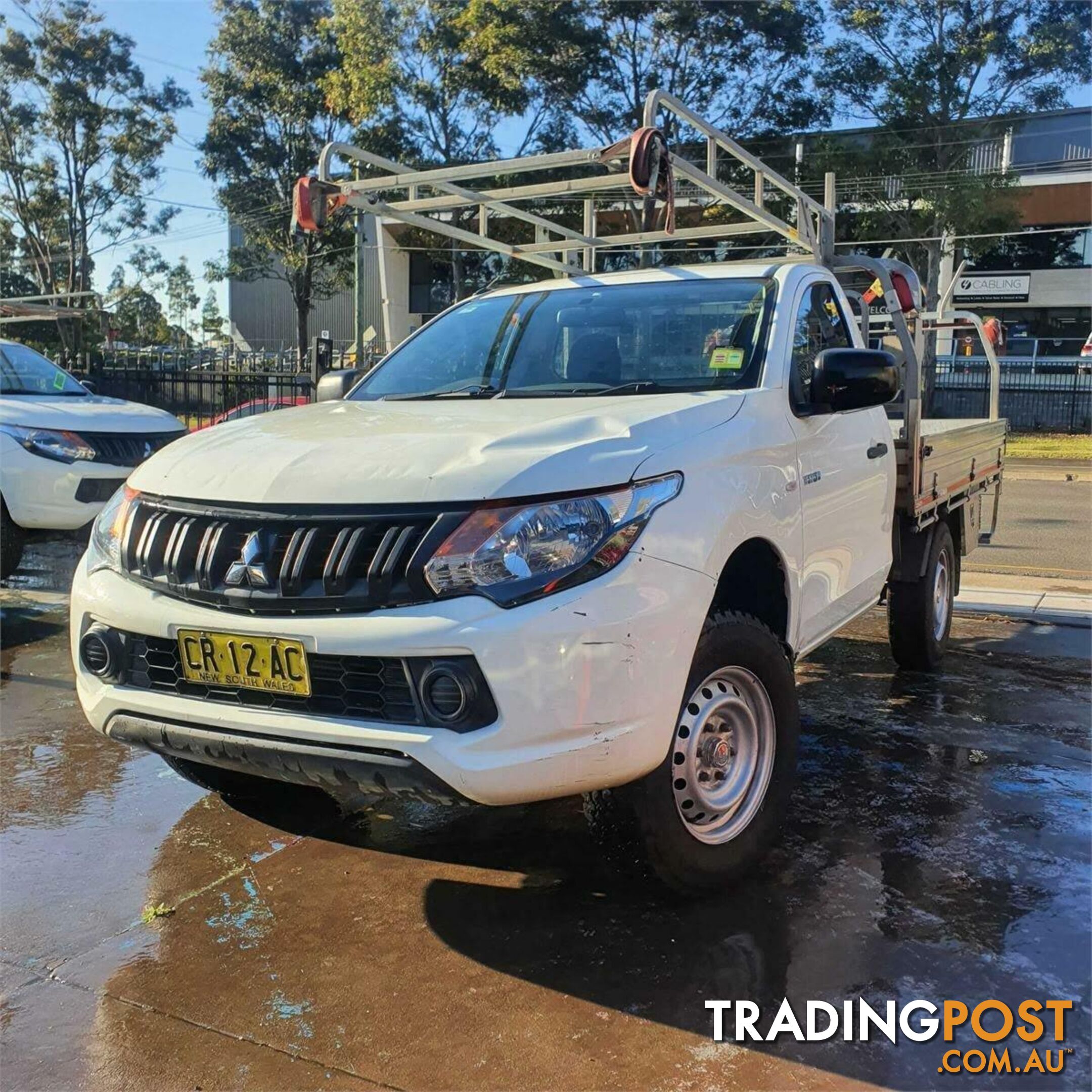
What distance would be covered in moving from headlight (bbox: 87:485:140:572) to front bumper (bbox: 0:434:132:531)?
438 centimetres

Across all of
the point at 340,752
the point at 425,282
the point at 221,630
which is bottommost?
the point at 340,752

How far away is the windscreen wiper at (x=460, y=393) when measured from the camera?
4102 millimetres

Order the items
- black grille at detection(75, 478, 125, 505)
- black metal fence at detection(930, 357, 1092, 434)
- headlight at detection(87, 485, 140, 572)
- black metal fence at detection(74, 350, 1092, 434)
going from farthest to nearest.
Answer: black metal fence at detection(930, 357, 1092, 434) < black metal fence at detection(74, 350, 1092, 434) < black grille at detection(75, 478, 125, 505) < headlight at detection(87, 485, 140, 572)

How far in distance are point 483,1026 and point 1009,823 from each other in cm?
223

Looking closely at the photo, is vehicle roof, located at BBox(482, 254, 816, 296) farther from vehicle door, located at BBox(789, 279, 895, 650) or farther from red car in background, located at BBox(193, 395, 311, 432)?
red car in background, located at BBox(193, 395, 311, 432)

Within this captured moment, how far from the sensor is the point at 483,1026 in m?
2.69

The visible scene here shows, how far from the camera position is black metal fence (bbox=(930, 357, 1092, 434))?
27.6 meters

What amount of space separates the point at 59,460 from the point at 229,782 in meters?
4.63

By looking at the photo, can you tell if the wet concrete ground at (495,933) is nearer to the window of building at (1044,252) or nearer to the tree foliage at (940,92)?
the tree foliage at (940,92)

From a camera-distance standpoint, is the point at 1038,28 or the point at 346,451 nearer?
the point at 346,451

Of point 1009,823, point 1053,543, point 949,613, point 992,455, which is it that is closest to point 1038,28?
point 1053,543

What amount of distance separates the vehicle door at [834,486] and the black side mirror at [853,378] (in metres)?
0.08

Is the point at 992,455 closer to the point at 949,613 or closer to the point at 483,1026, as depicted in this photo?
the point at 949,613

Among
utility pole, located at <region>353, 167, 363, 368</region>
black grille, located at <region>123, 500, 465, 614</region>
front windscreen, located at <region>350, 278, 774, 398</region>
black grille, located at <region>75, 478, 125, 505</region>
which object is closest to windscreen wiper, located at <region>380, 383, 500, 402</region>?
front windscreen, located at <region>350, 278, 774, 398</region>
